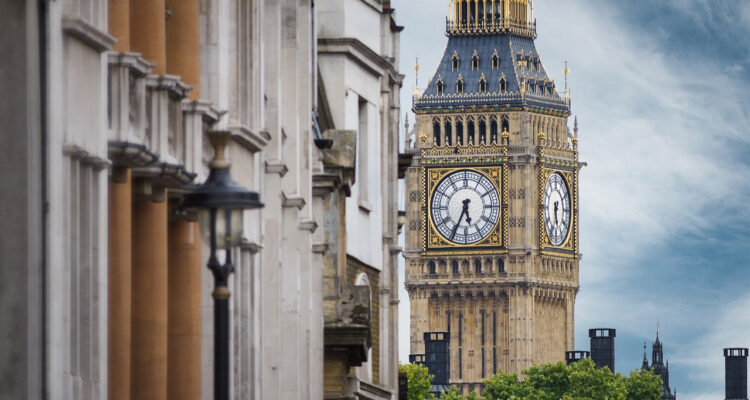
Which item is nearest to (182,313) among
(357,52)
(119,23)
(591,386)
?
(119,23)

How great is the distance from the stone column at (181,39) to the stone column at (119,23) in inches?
137

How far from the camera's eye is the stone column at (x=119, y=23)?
2120cm

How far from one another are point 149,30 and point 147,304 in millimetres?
2310

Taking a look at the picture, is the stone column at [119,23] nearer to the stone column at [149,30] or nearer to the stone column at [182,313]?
the stone column at [149,30]

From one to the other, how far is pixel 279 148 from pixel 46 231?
12.6 meters

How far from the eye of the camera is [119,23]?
21391 mm

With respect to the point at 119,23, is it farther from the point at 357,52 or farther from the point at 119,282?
the point at 357,52

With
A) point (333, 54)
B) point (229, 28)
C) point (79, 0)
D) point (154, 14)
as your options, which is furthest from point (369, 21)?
point (79, 0)

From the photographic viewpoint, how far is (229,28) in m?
27.7

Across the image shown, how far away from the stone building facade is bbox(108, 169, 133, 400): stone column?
0.02 m

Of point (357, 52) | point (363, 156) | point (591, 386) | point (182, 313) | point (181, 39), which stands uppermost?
point (357, 52)

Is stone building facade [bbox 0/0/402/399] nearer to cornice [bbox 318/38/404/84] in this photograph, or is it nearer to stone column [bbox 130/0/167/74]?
stone column [bbox 130/0/167/74]

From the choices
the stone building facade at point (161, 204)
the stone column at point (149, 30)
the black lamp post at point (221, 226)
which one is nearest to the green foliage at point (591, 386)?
the stone building facade at point (161, 204)

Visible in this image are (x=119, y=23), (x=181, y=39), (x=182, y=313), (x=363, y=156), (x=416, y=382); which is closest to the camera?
(x=119, y=23)
